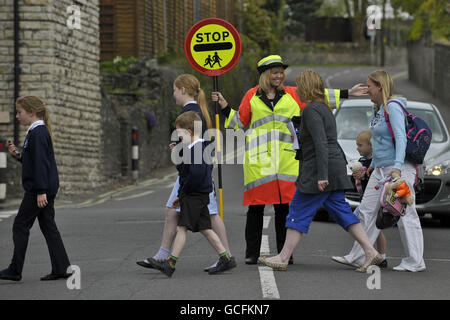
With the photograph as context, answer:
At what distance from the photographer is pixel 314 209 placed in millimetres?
8688

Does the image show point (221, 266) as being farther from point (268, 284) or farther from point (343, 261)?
point (343, 261)

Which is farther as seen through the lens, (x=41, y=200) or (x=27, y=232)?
(x=27, y=232)

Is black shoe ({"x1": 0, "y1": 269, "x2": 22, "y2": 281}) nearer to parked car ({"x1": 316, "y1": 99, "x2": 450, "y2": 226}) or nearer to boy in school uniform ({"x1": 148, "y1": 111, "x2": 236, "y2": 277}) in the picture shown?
boy in school uniform ({"x1": 148, "y1": 111, "x2": 236, "y2": 277})

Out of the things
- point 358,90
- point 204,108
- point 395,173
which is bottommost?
point 395,173

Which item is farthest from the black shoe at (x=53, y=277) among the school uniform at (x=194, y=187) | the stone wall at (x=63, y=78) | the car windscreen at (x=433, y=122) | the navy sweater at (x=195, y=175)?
the stone wall at (x=63, y=78)

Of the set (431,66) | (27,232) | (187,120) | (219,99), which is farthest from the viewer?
(431,66)

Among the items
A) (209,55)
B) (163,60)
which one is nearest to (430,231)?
(209,55)

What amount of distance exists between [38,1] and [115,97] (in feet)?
31.0

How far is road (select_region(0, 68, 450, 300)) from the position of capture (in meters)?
7.53

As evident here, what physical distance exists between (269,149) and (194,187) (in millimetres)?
1061

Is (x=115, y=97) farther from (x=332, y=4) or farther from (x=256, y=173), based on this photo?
(x=332, y=4)

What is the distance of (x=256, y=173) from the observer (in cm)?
923

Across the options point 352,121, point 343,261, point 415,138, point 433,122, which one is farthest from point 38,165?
point 433,122

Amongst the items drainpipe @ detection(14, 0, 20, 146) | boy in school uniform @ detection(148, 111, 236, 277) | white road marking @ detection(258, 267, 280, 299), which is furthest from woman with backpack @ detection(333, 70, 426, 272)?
drainpipe @ detection(14, 0, 20, 146)
